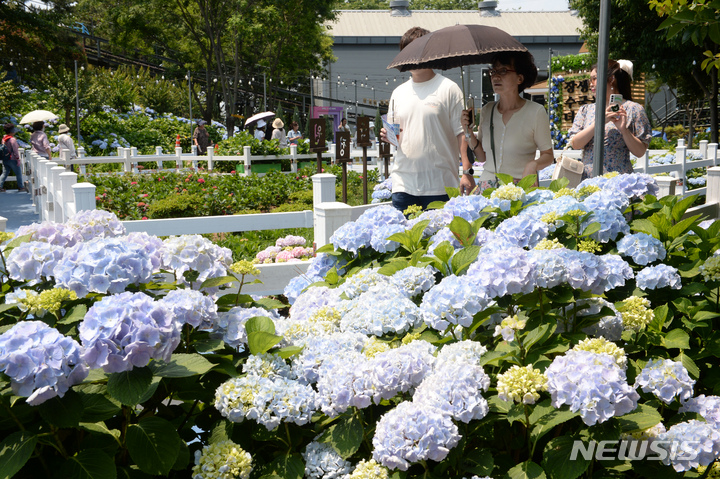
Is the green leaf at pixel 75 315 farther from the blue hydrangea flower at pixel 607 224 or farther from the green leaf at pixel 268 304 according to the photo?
the blue hydrangea flower at pixel 607 224

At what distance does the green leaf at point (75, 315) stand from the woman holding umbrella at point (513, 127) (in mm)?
2794

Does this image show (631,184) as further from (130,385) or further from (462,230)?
(130,385)

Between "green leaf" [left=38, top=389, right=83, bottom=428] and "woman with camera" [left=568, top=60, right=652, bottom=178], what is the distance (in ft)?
13.3

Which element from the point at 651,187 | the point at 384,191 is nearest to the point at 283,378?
the point at 651,187

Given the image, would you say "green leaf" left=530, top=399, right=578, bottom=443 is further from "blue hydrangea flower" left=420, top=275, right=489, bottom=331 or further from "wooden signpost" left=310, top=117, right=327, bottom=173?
"wooden signpost" left=310, top=117, right=327, bottom=173

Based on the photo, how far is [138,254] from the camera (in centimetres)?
169

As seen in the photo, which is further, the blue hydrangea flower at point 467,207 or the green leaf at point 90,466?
the blue hydrangea flower at point 467,207

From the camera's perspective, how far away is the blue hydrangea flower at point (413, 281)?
2.09 m

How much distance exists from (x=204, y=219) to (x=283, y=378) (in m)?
2.94

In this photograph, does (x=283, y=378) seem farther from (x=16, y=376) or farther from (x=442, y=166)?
(x=442, y=166)

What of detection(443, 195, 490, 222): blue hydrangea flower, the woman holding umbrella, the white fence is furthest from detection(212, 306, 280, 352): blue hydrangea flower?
the woman holding umbrella

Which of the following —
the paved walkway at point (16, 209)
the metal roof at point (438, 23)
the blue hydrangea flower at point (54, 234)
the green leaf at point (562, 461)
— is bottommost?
the paved walkway at point (16, 209)

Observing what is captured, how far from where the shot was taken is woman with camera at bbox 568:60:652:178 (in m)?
4.50

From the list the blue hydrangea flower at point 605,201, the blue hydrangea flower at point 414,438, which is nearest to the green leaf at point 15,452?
the blue hydrangea flower at point 414,438
